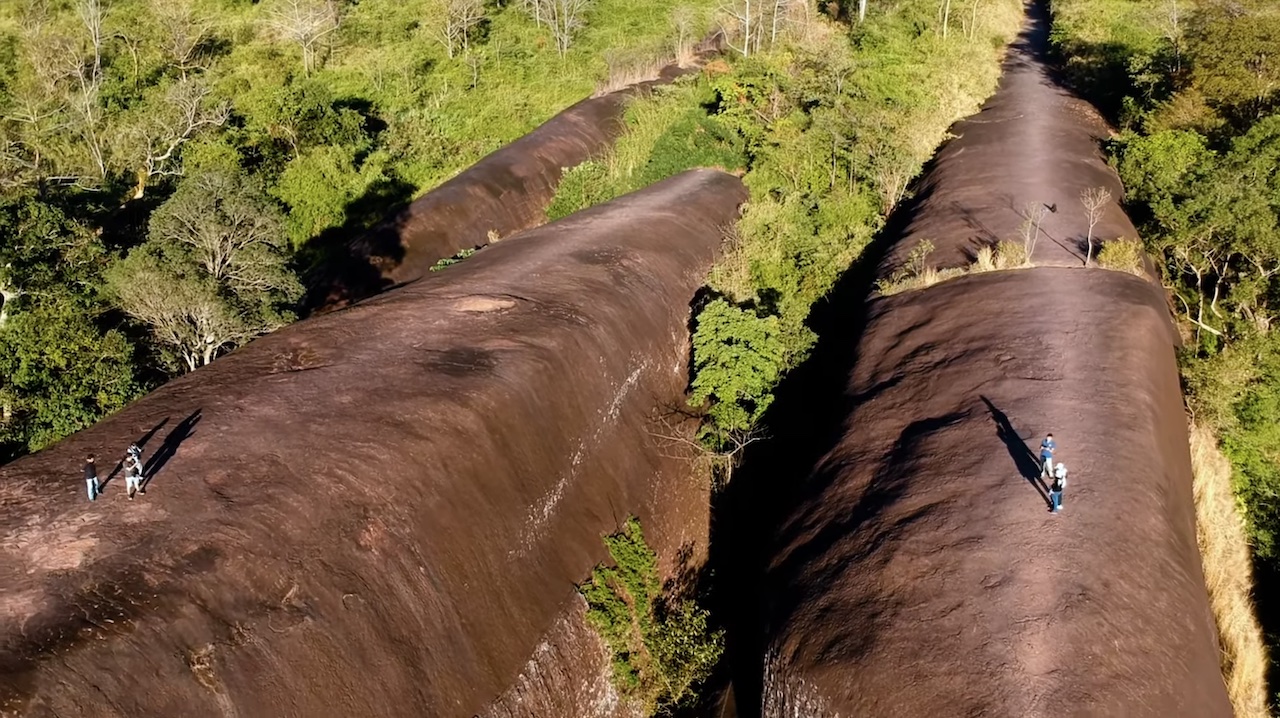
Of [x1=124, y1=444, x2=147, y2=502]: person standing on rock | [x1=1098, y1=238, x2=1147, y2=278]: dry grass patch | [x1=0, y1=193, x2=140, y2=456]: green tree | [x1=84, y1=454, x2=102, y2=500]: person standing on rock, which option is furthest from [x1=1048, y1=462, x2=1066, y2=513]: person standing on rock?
[x1=0, y1=193, x2=140, y2=456]: green tree

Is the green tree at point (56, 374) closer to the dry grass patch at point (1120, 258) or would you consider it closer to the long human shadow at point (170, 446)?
the long human shadow at point (170, 446)

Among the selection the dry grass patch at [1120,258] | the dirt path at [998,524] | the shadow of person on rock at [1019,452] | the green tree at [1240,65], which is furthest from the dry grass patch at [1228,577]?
the green tree at [1240,65]

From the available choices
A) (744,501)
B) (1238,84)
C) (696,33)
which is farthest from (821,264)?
(696,33)

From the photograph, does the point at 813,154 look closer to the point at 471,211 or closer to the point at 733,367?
the point at 733,367

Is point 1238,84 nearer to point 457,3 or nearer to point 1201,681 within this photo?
point 1201,681

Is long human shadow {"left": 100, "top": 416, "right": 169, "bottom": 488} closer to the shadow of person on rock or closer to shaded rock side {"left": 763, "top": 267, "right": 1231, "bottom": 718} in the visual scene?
shaded rock side {"left": 763, "top": 267, "right": 1231, "bottom": 718}

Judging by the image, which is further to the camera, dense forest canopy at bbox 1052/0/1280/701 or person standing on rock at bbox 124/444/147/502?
dense forest canopy at bbox 1052/0/1280/701

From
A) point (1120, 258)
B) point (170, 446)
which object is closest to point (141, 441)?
point (170, 446)
